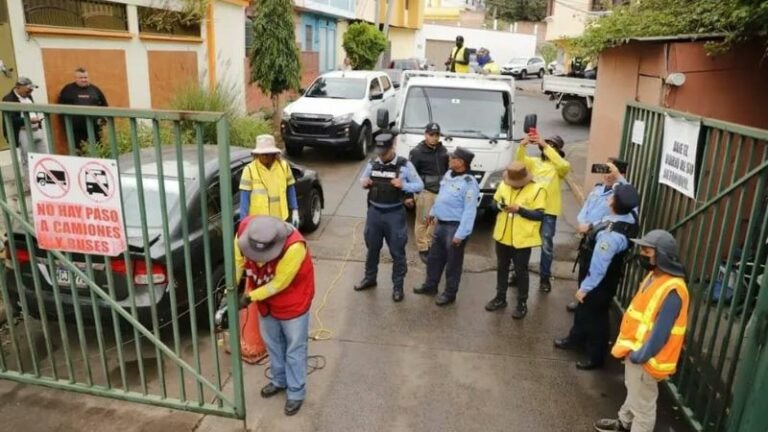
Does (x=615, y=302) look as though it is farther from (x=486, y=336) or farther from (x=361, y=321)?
(x=361, y=321)

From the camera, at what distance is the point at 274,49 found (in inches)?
543

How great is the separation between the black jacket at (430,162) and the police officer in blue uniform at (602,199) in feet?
6.14

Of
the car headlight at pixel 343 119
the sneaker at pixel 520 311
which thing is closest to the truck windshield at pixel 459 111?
the sneaker at pixel 520 311

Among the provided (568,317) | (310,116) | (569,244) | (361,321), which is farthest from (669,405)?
(310,116)

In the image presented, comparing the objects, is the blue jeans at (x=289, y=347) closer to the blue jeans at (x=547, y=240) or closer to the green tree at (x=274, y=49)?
the blue jeans at (x=547, y=240)

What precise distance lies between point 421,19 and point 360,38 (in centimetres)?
2123

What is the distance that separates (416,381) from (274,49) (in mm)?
10859

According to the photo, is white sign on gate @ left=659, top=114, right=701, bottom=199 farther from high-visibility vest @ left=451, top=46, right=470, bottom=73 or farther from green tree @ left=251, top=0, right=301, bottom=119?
green tree @ left=251, top=0, right=301, bottom=119

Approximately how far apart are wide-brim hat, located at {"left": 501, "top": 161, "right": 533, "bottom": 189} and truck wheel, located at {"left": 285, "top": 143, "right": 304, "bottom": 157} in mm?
7768

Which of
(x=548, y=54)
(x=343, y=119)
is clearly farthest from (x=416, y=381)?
(x=548, y=54)

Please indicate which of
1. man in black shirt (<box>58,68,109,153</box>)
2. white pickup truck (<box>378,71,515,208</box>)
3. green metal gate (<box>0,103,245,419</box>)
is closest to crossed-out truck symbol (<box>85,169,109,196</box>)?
green metal gate (<box>0,103,245,419</box>)

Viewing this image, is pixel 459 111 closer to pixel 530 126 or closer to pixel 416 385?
pixel 530 126

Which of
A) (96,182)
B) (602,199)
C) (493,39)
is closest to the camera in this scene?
(96,182)

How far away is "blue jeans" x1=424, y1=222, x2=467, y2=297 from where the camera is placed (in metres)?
6.01
